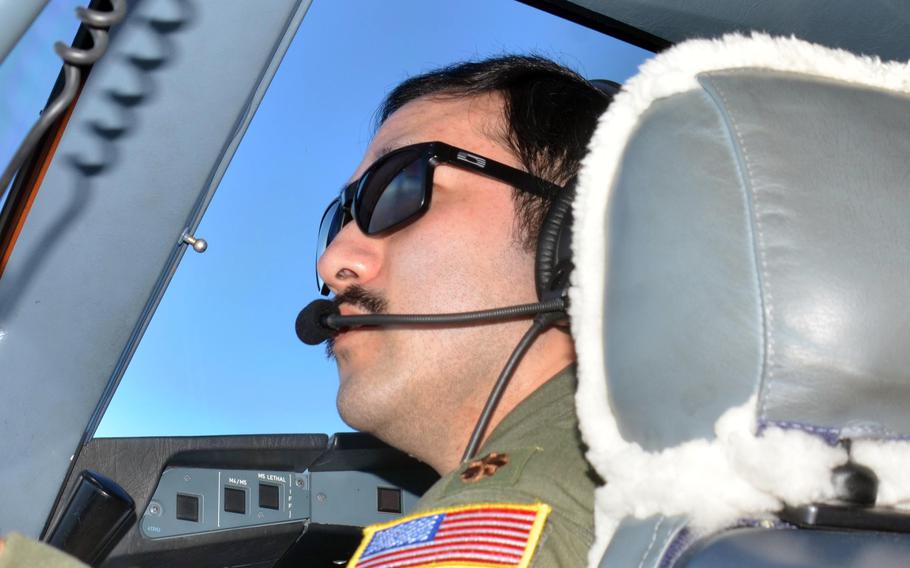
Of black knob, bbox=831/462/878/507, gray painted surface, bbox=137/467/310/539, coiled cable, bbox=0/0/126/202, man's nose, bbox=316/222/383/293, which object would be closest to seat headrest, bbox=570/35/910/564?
black knob, bbox=831/462/878/507

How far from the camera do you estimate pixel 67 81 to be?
2.24 feet

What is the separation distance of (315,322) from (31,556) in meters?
0.74

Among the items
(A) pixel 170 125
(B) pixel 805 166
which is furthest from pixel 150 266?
(B) pixel 805 166

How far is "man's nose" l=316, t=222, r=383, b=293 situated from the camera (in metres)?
1.55

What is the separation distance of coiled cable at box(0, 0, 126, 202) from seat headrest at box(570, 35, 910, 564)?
41 centimetres

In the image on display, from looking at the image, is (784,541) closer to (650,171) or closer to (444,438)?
(650,171)

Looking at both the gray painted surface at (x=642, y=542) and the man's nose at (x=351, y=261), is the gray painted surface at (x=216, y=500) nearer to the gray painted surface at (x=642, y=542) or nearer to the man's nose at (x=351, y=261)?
the man's nose at (x=351, y=261)

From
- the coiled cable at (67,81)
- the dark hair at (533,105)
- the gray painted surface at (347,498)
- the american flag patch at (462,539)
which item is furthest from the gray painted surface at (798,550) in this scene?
the gray painted surface at (347,498)

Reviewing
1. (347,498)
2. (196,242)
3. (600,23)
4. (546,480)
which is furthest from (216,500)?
(600,23)

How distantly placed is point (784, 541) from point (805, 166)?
0.91ft

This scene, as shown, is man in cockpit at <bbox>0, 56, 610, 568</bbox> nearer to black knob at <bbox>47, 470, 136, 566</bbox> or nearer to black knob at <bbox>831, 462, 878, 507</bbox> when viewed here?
black knob at <bbox>47, 470, 136, 566</bbox>

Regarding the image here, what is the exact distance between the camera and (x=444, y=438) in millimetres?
1540

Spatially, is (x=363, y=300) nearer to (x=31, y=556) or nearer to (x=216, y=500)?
(x=216, y=500)

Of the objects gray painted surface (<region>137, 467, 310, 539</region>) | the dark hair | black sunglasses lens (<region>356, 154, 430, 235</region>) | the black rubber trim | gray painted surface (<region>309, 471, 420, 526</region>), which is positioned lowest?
gray painted surface (<region>137, 467, 310, 539</region>)
